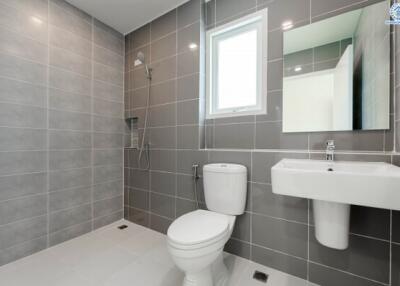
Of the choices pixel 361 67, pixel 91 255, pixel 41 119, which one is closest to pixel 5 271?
pixel 91 255

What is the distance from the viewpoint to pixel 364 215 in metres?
1.11

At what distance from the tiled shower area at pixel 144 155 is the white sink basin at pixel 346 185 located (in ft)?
1.50

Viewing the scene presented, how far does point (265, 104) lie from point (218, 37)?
851mm

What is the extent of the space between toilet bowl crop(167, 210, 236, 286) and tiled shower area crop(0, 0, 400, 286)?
309 mm

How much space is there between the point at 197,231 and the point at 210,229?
0.27 feet

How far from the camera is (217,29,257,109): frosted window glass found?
1625 millimetres

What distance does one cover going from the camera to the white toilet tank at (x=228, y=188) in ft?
4.57

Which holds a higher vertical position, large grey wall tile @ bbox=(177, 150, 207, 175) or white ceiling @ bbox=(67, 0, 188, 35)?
white ceiling @ bbox=(67, 0, 188, 35)

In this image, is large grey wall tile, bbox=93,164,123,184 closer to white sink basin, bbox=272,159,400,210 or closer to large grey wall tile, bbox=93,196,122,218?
large grey wall tile, bbox=93,196,122,218

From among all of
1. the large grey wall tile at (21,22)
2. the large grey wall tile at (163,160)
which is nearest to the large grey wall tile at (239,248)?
the large grey wall tile at (163,160)

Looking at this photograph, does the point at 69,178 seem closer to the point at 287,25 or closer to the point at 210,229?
the point at 210,229

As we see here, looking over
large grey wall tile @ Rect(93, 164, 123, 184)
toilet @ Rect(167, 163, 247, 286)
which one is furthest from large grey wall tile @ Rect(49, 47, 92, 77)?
toilet @ Rect(167, 163, 247, 286)

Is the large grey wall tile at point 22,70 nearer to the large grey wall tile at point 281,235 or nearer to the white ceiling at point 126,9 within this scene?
the white ceiling at point 126,9

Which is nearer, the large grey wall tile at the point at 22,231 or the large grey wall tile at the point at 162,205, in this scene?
the large grey wall tile at the point at 22,231
